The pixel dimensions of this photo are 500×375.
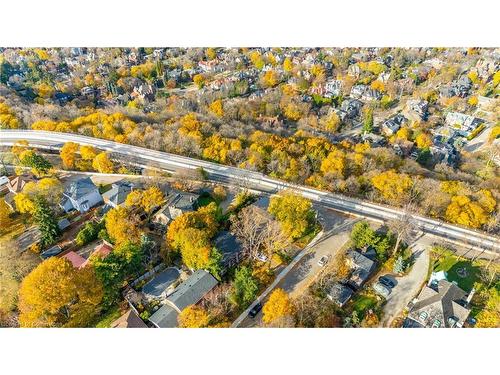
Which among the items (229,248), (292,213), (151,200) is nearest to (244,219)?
(229,248)

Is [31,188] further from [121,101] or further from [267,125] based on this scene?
[121,101]

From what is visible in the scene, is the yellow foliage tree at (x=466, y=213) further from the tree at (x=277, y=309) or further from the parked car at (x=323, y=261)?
the tree at (x=277, y=309)

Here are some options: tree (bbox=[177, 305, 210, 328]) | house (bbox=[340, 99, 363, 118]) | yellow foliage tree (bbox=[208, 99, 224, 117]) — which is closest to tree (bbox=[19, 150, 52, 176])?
tree (bbox=[177, 305, 210, 328])

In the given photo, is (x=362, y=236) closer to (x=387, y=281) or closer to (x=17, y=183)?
(x=387, y=281)

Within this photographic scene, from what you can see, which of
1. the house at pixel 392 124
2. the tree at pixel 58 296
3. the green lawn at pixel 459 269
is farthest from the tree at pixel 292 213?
the house at pixel 392 124

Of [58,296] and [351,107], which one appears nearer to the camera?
[58,296]
